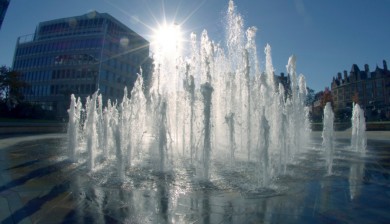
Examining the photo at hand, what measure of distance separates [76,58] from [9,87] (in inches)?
980

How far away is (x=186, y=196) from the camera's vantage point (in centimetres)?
499

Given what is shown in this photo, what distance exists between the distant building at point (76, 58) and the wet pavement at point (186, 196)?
150 feet

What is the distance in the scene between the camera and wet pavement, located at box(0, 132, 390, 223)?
3895mm

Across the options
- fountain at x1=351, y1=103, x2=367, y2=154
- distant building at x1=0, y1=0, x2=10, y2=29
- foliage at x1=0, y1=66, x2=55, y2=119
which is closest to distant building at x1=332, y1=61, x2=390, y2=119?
fountain at x1=351, y1=103, x2=367, y2=154

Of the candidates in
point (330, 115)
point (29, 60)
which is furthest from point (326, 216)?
point (29, 60)

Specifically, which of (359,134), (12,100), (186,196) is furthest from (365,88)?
(186,196)

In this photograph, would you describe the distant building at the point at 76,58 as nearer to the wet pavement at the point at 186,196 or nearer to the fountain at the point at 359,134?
the fountain at the point at 359,134

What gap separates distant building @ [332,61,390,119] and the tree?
2299 inches

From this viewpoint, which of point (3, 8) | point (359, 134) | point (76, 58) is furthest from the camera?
point (76, 58)

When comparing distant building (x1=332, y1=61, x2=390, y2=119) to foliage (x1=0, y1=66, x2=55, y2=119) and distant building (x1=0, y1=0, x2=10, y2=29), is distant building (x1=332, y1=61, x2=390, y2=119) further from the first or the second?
distant building (x1=0, y1=0, x2=10, y2=29)

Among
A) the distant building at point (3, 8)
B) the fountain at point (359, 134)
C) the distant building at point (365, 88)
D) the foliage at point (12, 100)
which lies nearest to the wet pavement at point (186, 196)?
the fountain at point (359, 134)

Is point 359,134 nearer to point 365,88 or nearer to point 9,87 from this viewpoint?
point 9,87

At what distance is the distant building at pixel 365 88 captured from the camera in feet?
207

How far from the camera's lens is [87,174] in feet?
22.3
